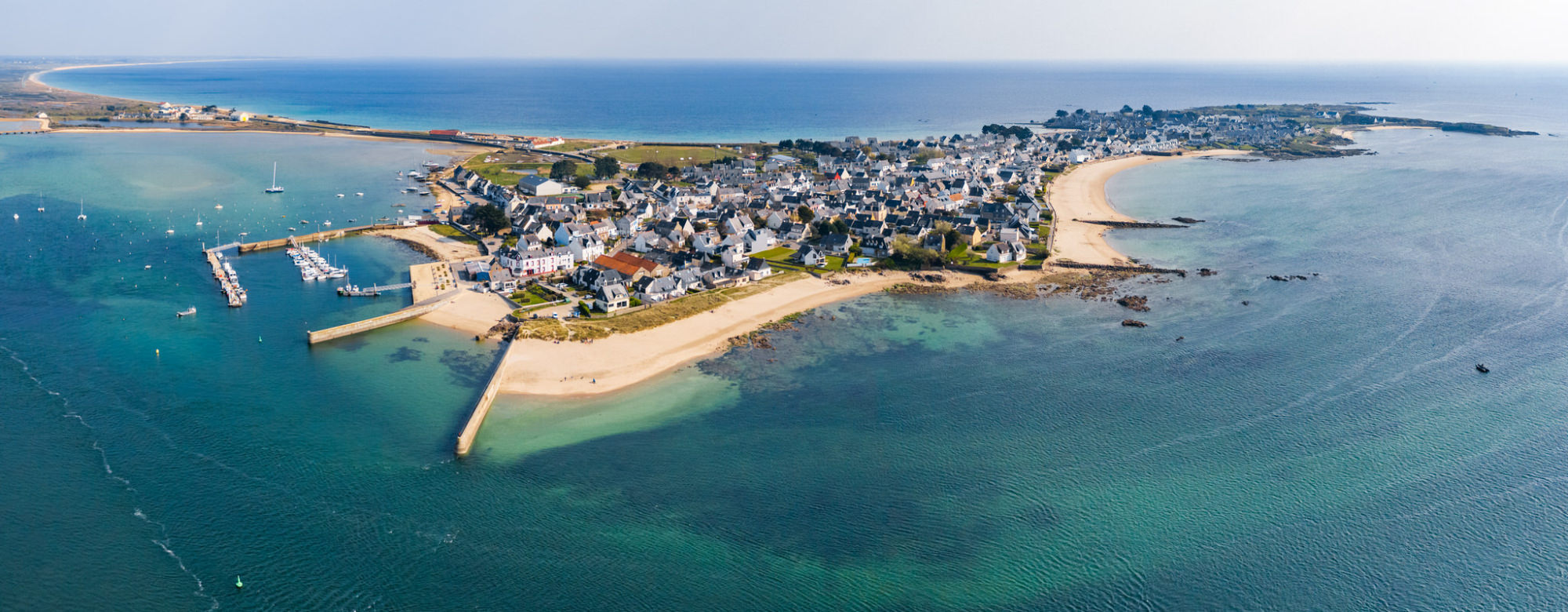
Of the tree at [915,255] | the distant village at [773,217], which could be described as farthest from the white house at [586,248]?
the tree at [915,255]

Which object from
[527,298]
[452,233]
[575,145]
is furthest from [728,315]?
[575,145]

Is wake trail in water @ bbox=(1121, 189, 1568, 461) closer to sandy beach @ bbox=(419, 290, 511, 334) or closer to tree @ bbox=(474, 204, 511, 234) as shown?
sandy beach @ bbox=(419, 290, 511, 334)

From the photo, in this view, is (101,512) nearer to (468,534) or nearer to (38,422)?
(38,422)

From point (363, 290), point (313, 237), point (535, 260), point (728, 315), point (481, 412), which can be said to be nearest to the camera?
point (481, 412)

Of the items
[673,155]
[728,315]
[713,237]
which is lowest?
[728,315]

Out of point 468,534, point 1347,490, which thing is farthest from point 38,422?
point 1347,490

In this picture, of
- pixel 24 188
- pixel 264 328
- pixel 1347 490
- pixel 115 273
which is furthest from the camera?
pixel 24 188

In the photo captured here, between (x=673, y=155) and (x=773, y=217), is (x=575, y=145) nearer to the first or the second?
(x=673, y=155)

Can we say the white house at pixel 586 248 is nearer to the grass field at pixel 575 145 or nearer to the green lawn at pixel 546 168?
the green lawn at pixel 546 168
